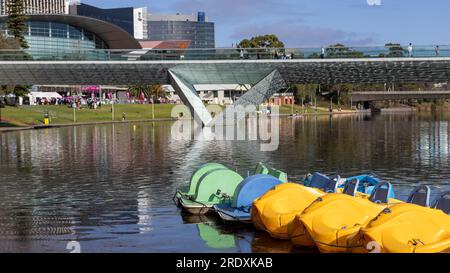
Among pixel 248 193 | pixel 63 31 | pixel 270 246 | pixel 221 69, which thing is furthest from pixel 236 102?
pixel 63 31

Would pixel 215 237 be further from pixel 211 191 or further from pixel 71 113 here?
pixel 71 113

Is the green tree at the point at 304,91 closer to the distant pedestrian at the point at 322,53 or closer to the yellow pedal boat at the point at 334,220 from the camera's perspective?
the distant pedestrian at the point at 322,53

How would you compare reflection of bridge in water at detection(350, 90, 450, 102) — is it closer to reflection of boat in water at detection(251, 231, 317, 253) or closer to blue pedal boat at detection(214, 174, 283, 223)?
blue pedal boat at detection(214, 174, 283, 223)

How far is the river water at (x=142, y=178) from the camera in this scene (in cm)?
2117

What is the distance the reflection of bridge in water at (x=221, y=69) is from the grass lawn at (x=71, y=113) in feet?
28.5

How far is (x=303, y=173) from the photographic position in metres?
38.4

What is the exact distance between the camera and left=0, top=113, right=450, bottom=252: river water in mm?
21172

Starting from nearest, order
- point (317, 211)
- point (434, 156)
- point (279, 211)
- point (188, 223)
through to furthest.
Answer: point (317, 211), point (279, 211), point (188, 223), point (434, 156)

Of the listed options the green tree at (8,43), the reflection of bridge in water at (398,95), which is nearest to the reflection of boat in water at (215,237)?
the green tree at (8,43)

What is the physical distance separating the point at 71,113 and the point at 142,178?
8708 cm

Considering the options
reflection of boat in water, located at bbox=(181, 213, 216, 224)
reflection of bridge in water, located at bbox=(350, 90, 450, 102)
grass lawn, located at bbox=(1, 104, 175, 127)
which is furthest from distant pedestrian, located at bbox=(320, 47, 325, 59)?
reflection of bridge in water, located at bbox=(350, 90, 450, 102)
